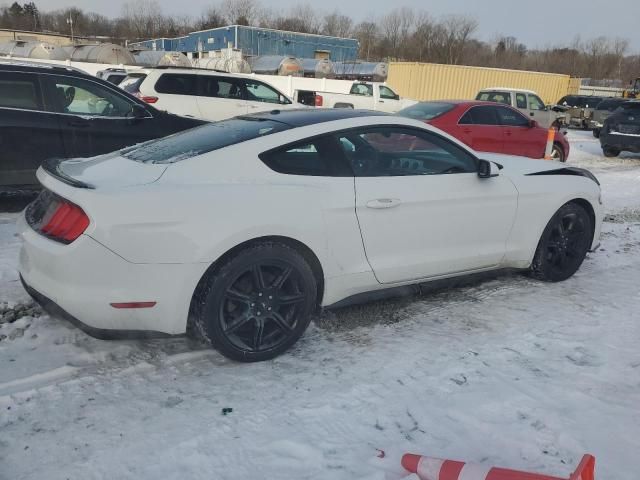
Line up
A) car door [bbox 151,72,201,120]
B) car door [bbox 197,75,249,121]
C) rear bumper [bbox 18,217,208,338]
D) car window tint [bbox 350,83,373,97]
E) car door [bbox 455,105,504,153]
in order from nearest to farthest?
rear bumper [bbox 18,217,208,338] < car door [bbox 455,105,504,153] < car door [bbox 151,72,201,120] < car door [bbox 197,75,249,121] < car window tint [bbox 350,83,373,97]

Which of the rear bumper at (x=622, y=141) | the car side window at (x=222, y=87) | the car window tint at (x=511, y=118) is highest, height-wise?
the car side window at (x=222, y=87)

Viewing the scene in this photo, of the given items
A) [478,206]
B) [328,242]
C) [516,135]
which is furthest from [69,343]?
[516,135]

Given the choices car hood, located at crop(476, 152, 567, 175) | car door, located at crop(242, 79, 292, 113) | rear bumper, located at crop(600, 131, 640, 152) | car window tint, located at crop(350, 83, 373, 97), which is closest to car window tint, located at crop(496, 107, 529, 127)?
car door, located at crop(242, 79, 292, 113)

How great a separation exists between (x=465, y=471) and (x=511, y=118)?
938 centimetres

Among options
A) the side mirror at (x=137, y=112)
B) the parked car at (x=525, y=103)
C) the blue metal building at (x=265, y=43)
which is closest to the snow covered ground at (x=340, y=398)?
the side mirror at (x=137, y=112)

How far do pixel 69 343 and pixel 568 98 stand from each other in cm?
2830

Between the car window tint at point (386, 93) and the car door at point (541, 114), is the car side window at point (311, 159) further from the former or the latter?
the car window tint at point (386, 93)

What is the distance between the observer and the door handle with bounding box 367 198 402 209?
338cm

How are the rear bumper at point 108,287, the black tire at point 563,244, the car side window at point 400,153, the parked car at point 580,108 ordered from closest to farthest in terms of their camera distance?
the rear bumper at point 108,287, the car side window at point 400,153, the black tire at point 563,244, the parked car at point 580,108

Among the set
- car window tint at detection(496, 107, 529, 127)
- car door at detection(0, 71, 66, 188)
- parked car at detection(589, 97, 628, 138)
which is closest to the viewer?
car door at detection(0, 71, 66, 188)

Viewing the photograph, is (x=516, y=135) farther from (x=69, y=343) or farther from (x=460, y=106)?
(x=69, y=343)

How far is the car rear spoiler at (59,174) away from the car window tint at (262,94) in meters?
8.65

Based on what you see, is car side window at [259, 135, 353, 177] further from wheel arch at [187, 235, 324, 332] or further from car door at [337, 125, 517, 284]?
wheel arch at [187, 235, 324, 332]

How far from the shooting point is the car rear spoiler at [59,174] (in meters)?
2.90
